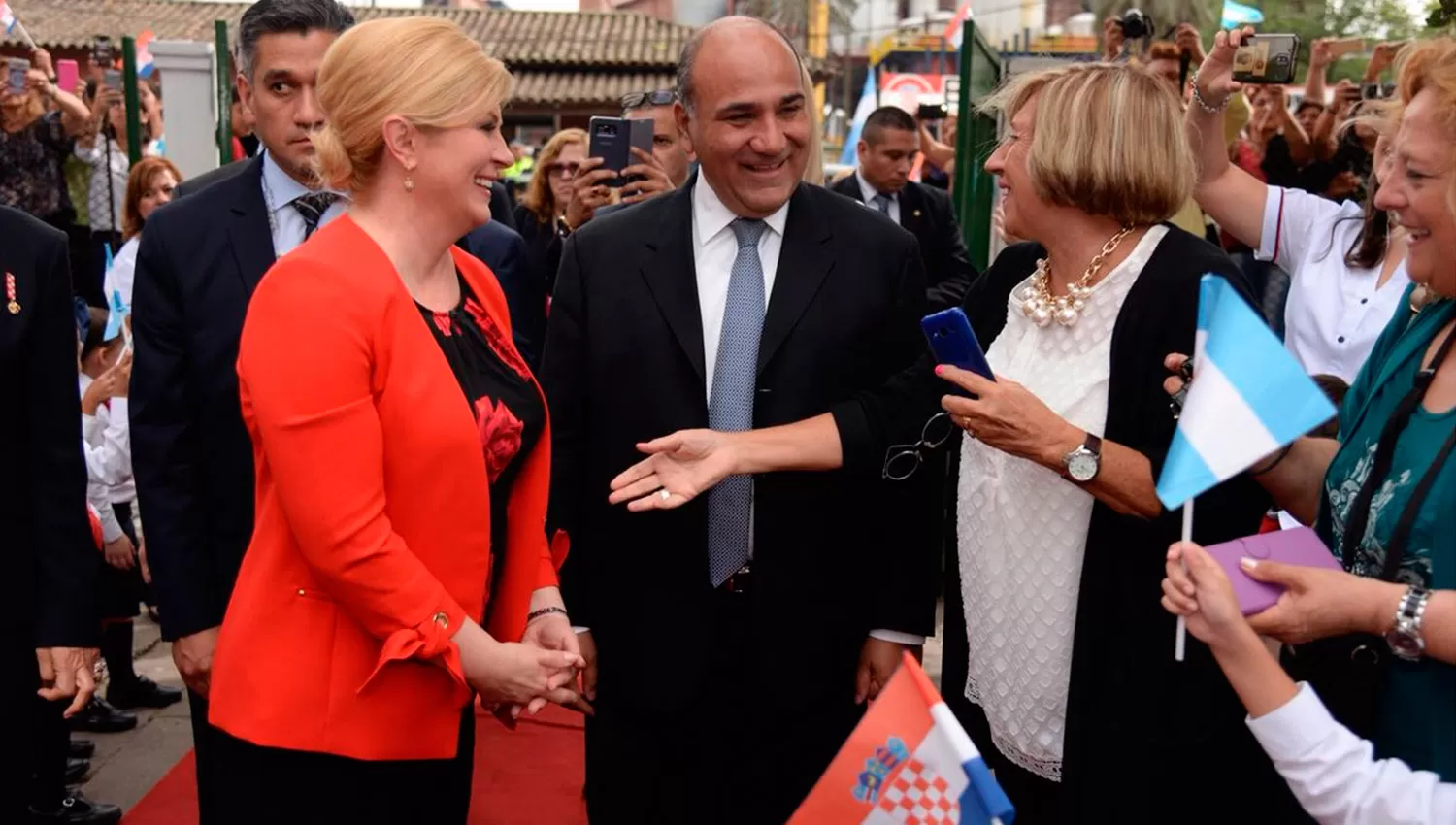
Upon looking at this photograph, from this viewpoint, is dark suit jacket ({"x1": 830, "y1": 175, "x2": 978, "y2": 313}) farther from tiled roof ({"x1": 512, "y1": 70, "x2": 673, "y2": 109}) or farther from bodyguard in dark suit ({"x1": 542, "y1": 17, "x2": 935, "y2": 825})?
tiled roof ({"x1": 512, "y1": 70, "x2": 673, "y2": 109})

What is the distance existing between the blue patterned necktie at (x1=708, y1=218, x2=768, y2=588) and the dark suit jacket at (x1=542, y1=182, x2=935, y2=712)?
0.09ft

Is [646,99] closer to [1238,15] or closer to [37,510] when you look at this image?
[1238,15]

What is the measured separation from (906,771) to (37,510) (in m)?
1.69

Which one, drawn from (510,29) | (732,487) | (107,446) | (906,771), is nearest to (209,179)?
(732,487)

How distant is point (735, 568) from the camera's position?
276cm

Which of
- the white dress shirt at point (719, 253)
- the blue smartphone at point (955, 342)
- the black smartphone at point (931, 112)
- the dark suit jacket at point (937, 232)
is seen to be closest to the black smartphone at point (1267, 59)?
the white dress shirt at point (719, 253)

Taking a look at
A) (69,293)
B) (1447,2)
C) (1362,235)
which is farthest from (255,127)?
(1362,235)

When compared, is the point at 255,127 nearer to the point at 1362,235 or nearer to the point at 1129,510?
the point at 1129,510

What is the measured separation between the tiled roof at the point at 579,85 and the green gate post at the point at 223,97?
71.1 feet

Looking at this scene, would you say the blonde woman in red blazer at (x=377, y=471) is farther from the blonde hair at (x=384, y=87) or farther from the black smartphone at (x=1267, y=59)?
the black smartphone at (x=1267, y=59)

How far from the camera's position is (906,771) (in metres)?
1.90

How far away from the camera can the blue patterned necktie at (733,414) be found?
2764 millimetres

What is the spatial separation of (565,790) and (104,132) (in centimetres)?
560

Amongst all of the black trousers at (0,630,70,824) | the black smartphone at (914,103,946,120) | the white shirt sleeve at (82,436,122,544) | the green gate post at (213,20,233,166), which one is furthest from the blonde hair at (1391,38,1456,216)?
the black smartphone at (914,103,946,120)
